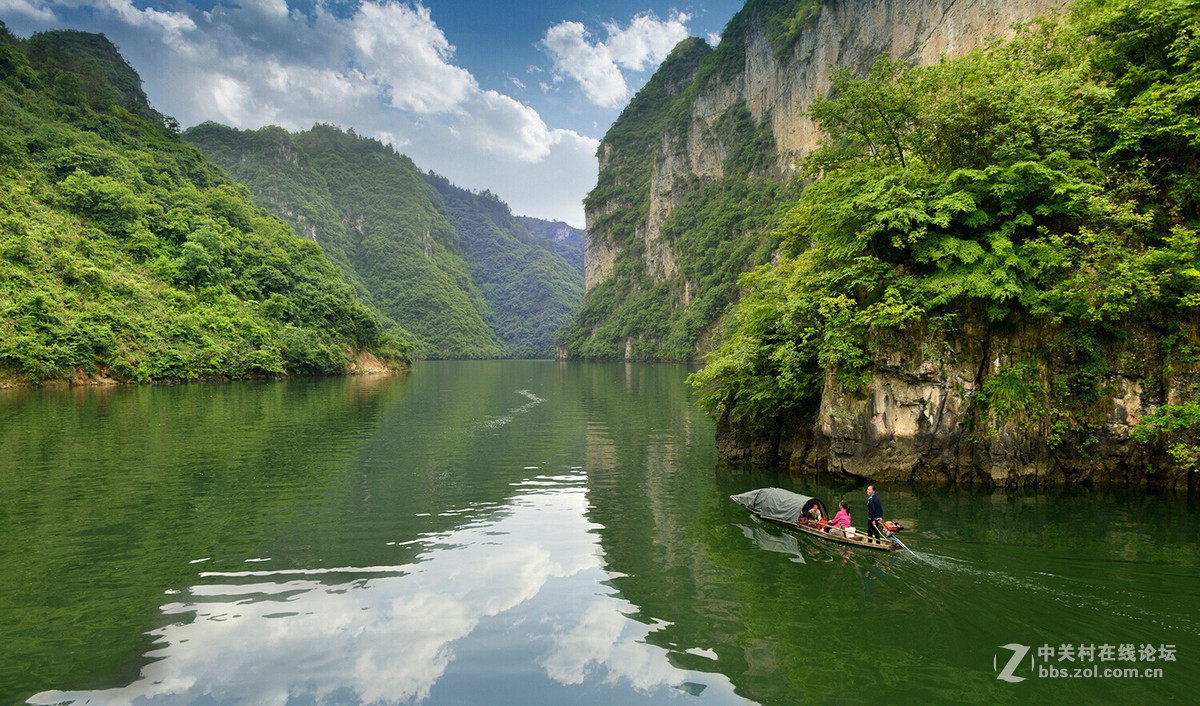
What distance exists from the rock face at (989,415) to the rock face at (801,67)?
9616 millimetres

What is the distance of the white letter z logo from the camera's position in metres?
8.10

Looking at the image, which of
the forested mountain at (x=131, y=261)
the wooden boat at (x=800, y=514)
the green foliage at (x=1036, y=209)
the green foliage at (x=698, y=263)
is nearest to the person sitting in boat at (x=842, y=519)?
the wooden boat at (x=800, y=514)

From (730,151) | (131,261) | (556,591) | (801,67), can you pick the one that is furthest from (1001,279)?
(730,151)

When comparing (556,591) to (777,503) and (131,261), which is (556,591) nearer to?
(777,503)

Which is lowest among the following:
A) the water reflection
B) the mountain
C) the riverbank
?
the water reflection

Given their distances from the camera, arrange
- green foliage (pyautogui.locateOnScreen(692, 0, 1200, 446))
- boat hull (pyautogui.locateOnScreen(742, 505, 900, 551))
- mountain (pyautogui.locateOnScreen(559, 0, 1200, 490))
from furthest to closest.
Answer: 1. mountain (pyautogui.locateOnScreen(559, 0, 1200, 490))
2. green foliage (pyautogui.locateOnScreen(692, 0, 1200, 446))
3. boat hull (pyautogui.locateOnScreen(742, 505, 900, 551))

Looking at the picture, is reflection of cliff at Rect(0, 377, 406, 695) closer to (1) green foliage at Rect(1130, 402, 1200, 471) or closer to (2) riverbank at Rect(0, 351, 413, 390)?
(2) riverbank at Rect(0, 351, 413, 390)

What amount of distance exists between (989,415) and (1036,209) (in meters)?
6.28

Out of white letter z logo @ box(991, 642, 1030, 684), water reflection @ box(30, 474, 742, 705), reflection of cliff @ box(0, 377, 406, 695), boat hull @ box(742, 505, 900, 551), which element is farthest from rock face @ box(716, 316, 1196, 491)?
reflection of cliff @ box(0, 377, 406, 695)

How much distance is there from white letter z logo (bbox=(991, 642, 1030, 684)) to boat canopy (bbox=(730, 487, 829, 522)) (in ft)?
19.3

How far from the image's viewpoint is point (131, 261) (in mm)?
65438

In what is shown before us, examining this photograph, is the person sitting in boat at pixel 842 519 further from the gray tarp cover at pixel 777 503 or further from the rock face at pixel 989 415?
the rock face at pixel 989 415

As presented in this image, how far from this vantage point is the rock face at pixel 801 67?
63594 mm

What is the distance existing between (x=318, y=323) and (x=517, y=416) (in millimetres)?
53804
